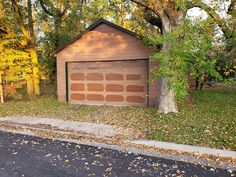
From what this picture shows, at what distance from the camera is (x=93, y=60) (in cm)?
1280

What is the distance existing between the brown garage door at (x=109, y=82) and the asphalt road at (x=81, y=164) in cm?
615

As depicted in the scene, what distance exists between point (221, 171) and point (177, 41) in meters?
5.09

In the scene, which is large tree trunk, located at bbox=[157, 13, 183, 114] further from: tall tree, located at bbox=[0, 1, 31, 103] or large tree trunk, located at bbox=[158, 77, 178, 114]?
tall tree, located at bbox=[0, 1, 31, 103]

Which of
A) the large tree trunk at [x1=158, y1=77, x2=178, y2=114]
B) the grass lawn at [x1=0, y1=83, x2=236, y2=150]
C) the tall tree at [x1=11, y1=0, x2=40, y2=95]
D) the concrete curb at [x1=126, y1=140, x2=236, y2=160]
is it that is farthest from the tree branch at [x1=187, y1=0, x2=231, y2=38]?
the tall tree at [x1=11, y1=0, x2=40, y2=95]

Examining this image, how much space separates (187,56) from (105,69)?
18.7 ft

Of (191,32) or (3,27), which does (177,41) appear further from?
(3,27)

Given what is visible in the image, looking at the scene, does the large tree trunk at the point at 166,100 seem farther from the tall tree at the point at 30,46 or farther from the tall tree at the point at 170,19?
the tall tree at the point at 30,46

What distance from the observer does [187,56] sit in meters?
7.80

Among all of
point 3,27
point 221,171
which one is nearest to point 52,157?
point 221,171

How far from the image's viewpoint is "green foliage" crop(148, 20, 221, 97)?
7598 mm

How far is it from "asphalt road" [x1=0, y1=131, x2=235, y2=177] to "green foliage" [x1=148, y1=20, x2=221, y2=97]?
311 centimetres

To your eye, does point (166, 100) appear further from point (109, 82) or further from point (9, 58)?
point (9, 58)

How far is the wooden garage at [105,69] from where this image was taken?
11727mm

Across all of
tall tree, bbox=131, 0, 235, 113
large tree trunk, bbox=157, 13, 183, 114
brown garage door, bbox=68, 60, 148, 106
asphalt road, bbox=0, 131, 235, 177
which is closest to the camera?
asphalt road, bbox=0, 131, 235, 177
